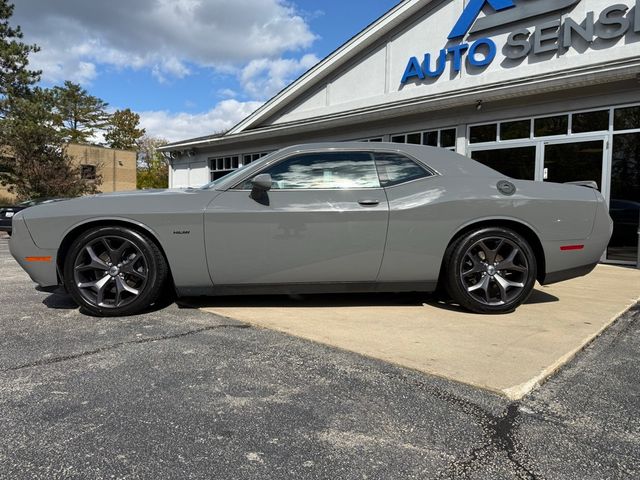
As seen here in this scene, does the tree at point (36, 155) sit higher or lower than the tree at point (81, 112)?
lower

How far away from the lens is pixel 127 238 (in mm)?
3758

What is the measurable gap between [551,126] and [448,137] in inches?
84.7

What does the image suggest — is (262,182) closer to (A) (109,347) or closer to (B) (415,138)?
(A) (109,347)

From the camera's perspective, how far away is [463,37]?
11.3 meters

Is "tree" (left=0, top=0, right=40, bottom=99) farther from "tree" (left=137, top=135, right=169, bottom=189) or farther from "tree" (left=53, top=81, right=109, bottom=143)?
"tree" (left=53, top=81, right=109, bottom=143)

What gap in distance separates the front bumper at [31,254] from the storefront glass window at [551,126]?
324 inches

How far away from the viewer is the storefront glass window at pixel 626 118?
24.7 feet

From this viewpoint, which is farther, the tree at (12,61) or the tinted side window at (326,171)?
the tree at (12,61)

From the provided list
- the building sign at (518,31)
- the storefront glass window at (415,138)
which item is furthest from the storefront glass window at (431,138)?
the building sign at (518,31)

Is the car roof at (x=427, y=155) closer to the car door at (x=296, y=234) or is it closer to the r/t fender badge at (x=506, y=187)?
the r/t fender badge at (x=506, y=187)

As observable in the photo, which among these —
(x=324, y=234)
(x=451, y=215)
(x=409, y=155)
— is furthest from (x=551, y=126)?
(x=324, y=234)

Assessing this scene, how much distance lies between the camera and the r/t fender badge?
395cm

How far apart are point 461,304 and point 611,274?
3767mm

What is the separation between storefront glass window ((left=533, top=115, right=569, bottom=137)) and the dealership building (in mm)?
18
